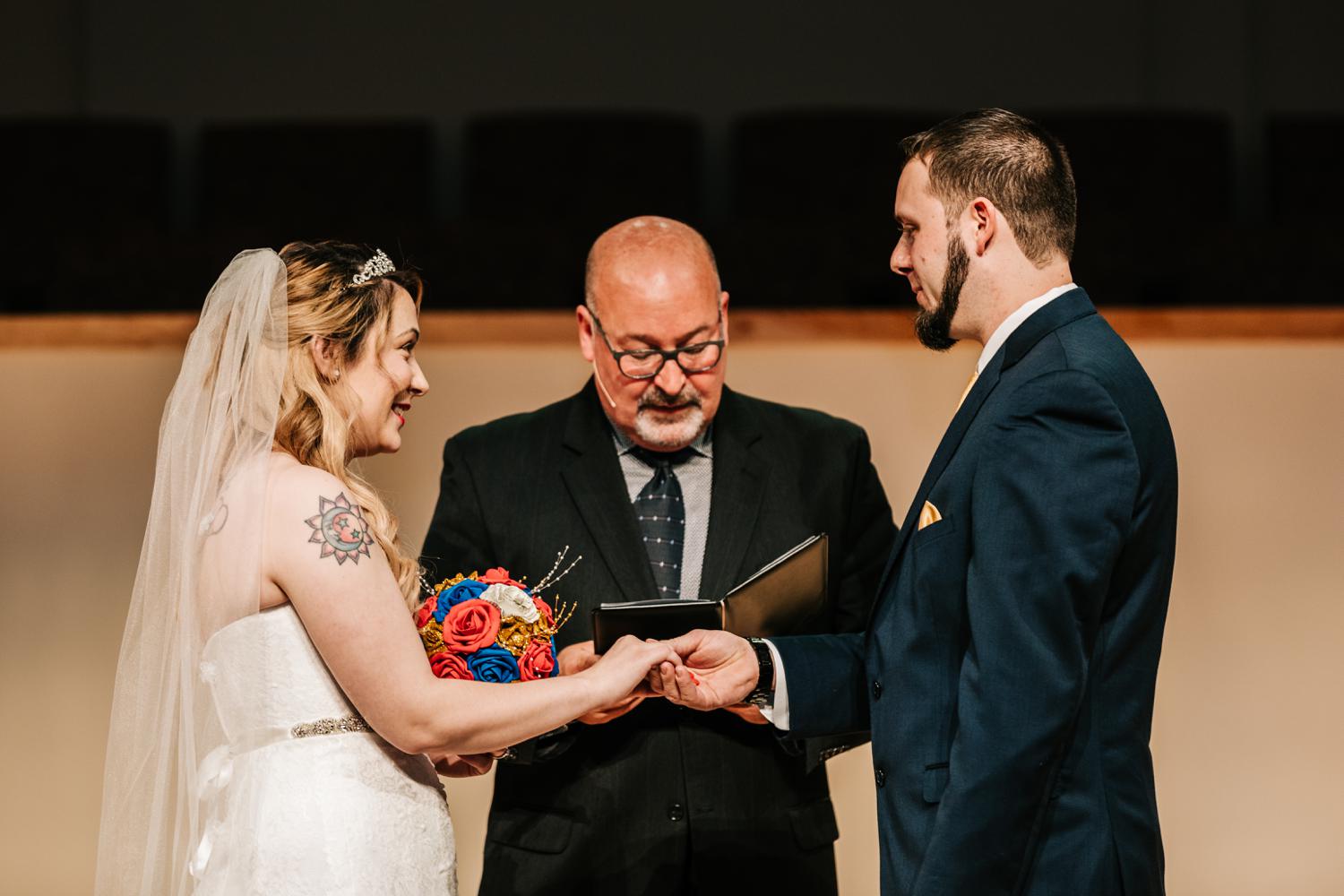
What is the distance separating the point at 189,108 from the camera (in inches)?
212

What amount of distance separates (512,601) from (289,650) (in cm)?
35

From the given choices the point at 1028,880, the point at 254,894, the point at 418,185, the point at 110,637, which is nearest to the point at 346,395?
the point at 254,894

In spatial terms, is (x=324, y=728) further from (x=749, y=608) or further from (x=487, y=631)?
(x=749, y=608)

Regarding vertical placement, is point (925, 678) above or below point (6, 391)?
below

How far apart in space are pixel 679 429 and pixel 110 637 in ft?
6.52

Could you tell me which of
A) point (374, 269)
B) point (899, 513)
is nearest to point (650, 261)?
point (374, 269)

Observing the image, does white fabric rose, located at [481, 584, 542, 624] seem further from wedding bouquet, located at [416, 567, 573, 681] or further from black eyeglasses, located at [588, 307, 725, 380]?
black eyeglasses, located at [588, 307, 725, 380]

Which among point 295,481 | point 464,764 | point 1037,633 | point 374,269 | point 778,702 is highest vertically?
point 374,269

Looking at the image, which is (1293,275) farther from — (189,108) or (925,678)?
(189,108)

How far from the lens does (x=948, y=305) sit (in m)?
1.91

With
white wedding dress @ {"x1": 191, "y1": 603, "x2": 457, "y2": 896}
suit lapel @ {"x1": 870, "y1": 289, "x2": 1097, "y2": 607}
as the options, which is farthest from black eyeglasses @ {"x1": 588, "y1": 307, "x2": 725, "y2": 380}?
white wedding dress @ {"x1": 191, "y1": 603, "x2": 457, "y2": 896}

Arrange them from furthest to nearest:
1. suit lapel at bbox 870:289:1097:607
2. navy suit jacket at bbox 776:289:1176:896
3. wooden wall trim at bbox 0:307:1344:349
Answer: wooden wall trim at bbox 0:307:1344:349, suit lapel at bbox 870:289:1097:607, navy suit jacket at bbox 776:289:1176:896

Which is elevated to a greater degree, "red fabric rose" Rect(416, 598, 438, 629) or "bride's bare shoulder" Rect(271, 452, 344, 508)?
"bride's bare shoulder" Rect(271, 452, 344, 508)

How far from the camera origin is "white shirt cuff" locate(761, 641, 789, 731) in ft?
7.22
